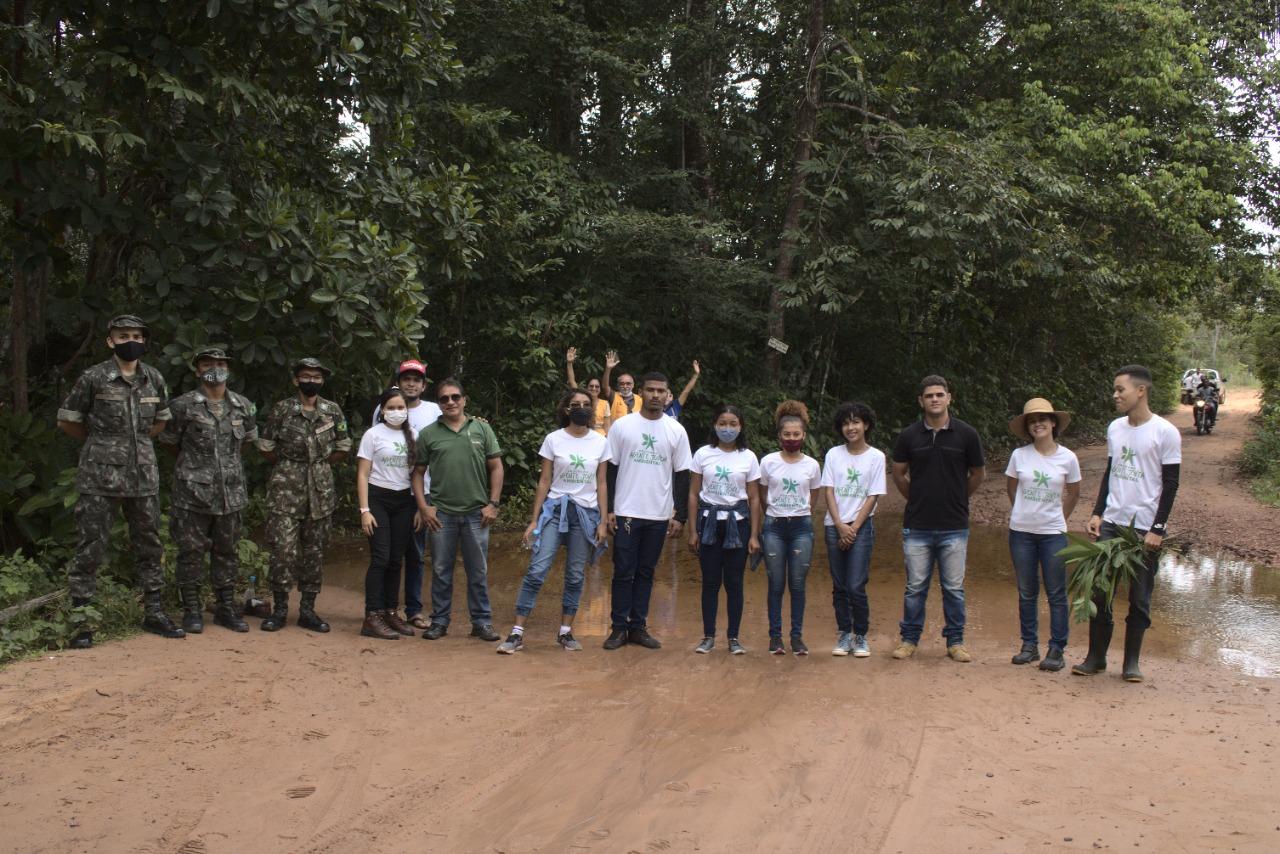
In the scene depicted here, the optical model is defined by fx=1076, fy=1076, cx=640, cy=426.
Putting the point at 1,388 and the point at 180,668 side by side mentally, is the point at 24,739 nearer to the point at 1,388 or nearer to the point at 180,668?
the point at 180,668

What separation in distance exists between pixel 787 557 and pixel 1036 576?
163 centimetres

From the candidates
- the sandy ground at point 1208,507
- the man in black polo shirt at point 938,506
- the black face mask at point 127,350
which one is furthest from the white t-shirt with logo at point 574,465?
the sandy ground at point 1208,507

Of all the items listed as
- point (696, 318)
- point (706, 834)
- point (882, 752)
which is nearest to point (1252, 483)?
point (696, 318)

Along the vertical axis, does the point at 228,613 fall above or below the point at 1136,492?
below

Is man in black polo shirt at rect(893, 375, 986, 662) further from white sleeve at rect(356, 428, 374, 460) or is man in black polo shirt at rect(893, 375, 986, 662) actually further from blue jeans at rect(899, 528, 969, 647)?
white sleeve at rect(356, 428, 374, 460)

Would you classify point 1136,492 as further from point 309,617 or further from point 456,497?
point 309,617

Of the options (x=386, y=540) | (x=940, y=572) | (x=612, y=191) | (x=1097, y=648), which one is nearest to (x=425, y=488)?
(x=386, y=540)

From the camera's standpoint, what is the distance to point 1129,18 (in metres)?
16.2

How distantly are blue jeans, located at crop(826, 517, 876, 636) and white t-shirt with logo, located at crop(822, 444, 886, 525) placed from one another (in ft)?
0.50

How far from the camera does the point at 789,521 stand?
7.19 metres

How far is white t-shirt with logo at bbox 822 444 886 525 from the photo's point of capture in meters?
7.13

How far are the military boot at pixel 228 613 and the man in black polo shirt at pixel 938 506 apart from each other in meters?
4.37

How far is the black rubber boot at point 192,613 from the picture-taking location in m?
6.91

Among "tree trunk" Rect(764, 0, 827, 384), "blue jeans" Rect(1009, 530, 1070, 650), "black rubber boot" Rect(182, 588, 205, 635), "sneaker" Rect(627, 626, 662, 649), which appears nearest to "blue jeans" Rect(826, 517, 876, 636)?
"blue jeans" Rect(1009, 530, 1070, 650)
